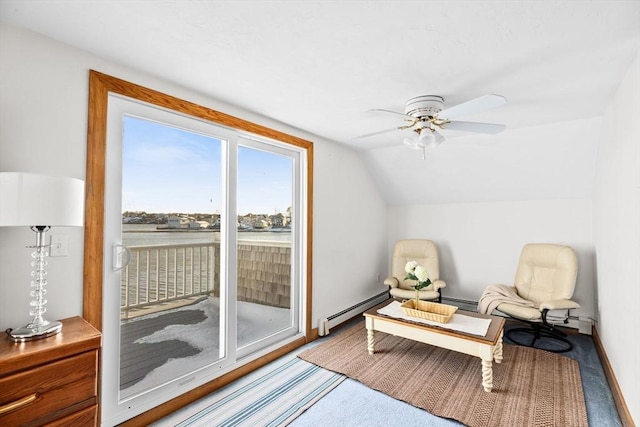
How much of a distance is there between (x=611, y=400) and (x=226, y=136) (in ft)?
11.9

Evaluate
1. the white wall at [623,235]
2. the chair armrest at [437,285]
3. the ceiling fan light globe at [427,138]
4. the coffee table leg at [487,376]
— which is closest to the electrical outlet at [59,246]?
the ceiling fan light globe at [427,138]

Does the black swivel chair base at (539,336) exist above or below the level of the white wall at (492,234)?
below

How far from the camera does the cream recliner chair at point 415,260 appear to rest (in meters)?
4.03

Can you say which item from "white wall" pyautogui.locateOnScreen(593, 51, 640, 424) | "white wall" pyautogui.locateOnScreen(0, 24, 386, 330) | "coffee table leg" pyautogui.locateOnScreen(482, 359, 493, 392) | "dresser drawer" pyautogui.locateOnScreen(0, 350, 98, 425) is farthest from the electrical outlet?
"white wall" pyautogui.locateOnScreen(593, 51, 640, 424)

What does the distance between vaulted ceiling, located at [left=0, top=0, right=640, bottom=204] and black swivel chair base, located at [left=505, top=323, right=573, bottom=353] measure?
205 centimetres

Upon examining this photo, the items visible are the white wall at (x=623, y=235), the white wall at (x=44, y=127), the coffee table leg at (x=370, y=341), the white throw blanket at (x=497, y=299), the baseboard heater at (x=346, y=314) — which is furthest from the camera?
the baseboard heater at (x=346, y=314)

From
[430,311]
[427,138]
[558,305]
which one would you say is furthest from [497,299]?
[427,138]

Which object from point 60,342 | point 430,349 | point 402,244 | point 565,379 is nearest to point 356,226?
point 402,244

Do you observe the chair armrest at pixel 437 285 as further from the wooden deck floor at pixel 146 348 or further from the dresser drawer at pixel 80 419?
the dresser drawer at pixel 80 419

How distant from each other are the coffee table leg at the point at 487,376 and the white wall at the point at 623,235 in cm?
78

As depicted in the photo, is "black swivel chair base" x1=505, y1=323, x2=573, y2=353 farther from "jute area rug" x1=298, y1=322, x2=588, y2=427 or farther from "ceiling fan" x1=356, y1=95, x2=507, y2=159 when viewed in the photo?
"ceiling fan" x1=356, y1=95, x2=507, y2=159

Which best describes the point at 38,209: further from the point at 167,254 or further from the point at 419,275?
the point at 419,275

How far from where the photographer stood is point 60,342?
1409mm

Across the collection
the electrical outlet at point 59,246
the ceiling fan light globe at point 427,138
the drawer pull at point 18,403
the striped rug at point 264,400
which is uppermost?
the ceiling fan light globe at point 427,138
